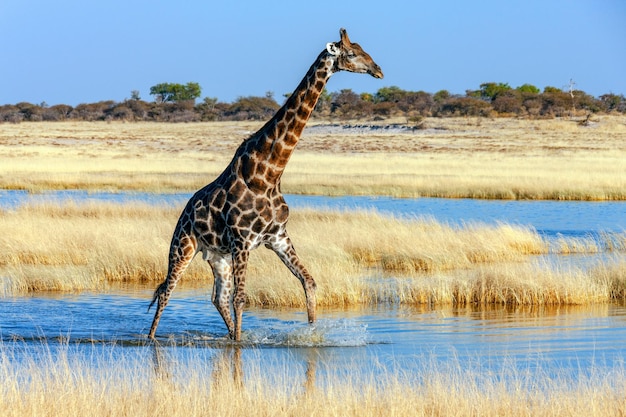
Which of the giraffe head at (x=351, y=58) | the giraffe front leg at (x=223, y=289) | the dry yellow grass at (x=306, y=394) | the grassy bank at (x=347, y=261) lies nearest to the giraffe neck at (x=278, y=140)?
the giraffe head at (x=351, y=58)

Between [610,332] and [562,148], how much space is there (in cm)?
3798

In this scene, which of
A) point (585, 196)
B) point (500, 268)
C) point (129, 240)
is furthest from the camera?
point (585, 196)

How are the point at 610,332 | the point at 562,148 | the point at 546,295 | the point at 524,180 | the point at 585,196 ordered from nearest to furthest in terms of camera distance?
the point at 610,332 < the point at 546,295 < the point at 585,196 < the point at 524,180 < the point at 562,148

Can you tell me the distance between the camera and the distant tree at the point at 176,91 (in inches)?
4205

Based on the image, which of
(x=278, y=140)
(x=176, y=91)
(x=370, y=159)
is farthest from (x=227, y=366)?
(x=176, y=91)

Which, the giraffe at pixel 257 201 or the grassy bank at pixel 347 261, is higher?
the giraffe at pixel 257 201

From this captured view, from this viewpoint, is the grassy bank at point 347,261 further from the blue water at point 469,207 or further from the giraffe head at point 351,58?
the giraffe head at point 351,58

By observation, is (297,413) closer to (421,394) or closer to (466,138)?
(421,394)

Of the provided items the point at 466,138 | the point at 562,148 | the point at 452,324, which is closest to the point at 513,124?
the point at 466,138

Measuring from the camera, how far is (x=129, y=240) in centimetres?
1638

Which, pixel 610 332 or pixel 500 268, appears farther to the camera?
pixel 500 268

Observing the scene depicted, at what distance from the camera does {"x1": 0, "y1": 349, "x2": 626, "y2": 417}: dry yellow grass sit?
21.6 ft

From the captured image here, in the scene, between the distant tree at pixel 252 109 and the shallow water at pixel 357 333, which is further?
the distant tree at pixel 252 109

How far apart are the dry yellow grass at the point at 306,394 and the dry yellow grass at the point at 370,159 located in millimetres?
22627
